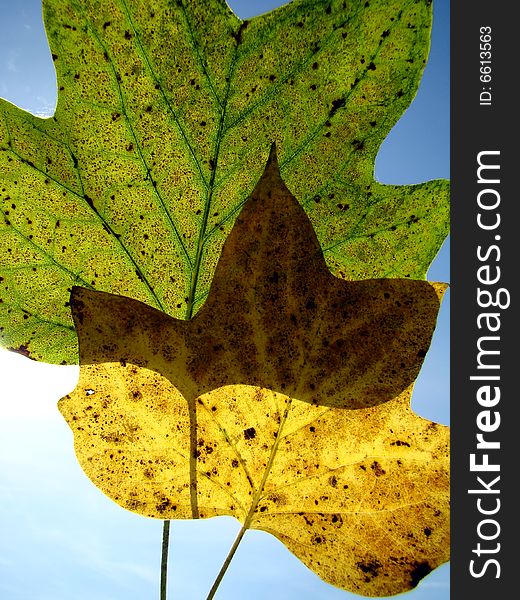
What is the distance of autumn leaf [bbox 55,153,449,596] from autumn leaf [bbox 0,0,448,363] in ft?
0.12

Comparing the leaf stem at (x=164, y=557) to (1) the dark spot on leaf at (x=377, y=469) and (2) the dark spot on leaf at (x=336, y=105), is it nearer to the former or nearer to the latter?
(1) the dark spot on leaf at (x=377, y=469)

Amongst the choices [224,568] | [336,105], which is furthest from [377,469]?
[336,105]

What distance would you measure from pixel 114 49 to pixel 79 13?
64 millimetres

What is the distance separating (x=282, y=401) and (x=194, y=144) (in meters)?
0.40

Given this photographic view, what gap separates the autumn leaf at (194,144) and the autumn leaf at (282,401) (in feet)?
0.12

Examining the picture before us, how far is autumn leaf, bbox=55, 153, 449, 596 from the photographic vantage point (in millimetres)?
740

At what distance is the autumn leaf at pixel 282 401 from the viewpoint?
740mm

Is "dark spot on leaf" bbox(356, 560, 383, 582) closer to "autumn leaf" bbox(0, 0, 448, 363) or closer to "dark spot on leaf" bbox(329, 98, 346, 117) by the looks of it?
"autumn leaf" bbox(0, 0, 448, 363)

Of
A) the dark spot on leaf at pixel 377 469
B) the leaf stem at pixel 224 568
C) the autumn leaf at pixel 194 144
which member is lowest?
the leaf stem at pixel 224 568

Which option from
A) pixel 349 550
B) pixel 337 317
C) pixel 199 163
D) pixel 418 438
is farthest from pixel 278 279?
pixel 349 550

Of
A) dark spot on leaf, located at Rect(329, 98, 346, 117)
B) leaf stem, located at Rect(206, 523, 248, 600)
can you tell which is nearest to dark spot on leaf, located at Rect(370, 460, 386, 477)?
leaf stem, located at Rect(206, 523, 248, 600)

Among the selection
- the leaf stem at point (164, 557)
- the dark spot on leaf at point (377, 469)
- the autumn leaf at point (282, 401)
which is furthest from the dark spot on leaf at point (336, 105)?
the leaf stem at point (164, 557)

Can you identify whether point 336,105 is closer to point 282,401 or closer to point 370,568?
point 282,401

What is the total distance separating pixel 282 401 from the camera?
774mm
